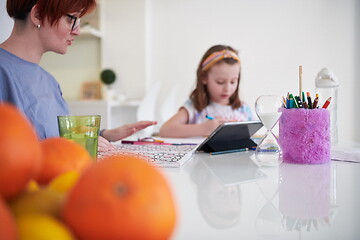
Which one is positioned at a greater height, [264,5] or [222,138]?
[264,5]

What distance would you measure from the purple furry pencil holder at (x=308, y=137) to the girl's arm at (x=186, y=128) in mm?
671

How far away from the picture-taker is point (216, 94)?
2102mm

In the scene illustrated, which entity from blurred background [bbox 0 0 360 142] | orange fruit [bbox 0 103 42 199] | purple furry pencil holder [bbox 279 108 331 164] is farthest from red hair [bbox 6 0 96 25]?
blurred background [bbox 0 0 360 142]

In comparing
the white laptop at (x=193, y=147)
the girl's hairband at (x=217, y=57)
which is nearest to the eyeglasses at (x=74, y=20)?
the white laptop at (x=193, y=147)

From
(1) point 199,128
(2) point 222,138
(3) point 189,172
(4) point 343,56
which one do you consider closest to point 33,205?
(3) point 189,172

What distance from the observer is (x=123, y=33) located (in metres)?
4.21

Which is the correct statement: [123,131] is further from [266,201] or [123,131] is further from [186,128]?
[266,201]

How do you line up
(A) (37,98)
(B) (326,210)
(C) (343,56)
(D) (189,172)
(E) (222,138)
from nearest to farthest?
1. (B) (326,210)
2. (D) (189,172)
3. (E) (222,138)
4. (A) (37,98)
5. (C) (343,56)

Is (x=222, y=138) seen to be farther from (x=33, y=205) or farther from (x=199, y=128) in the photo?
(x=33, y=205)

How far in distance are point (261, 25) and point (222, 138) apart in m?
3.49

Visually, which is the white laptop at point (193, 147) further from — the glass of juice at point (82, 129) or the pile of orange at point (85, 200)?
the pile of orange at point (85, 200)

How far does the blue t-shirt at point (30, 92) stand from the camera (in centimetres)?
118

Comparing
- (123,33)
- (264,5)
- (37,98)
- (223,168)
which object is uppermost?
(264,5)

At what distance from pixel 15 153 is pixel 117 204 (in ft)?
0.21
